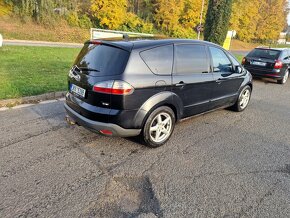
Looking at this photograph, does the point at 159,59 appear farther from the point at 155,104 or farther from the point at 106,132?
the point at 106,132

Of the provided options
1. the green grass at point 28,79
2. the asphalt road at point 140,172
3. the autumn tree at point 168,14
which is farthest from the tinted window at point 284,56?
the autumn tree at point 168,14

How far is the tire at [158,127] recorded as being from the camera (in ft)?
12.1

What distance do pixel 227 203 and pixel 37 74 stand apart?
22.6 ft

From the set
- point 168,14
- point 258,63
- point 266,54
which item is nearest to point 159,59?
point 258,63

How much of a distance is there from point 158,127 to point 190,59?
1285mm

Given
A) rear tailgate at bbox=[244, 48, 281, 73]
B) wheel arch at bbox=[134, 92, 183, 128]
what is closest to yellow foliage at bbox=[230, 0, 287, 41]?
rear tailgate at bbox=[244, 48, 281, 73]

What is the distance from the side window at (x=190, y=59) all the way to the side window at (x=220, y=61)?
275mm

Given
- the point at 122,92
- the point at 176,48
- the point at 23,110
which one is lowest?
the point at 23,110

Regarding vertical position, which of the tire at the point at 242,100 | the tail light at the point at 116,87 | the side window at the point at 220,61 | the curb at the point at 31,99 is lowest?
the curb at the point at 31,99

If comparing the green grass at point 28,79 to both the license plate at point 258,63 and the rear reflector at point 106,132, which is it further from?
the license plate at point 258,63

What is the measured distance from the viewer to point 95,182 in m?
2.97

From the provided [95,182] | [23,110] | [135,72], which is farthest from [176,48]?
[23,110]

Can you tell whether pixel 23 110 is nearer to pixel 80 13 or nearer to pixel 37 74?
pixel 37 74

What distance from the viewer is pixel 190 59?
13.7ft
